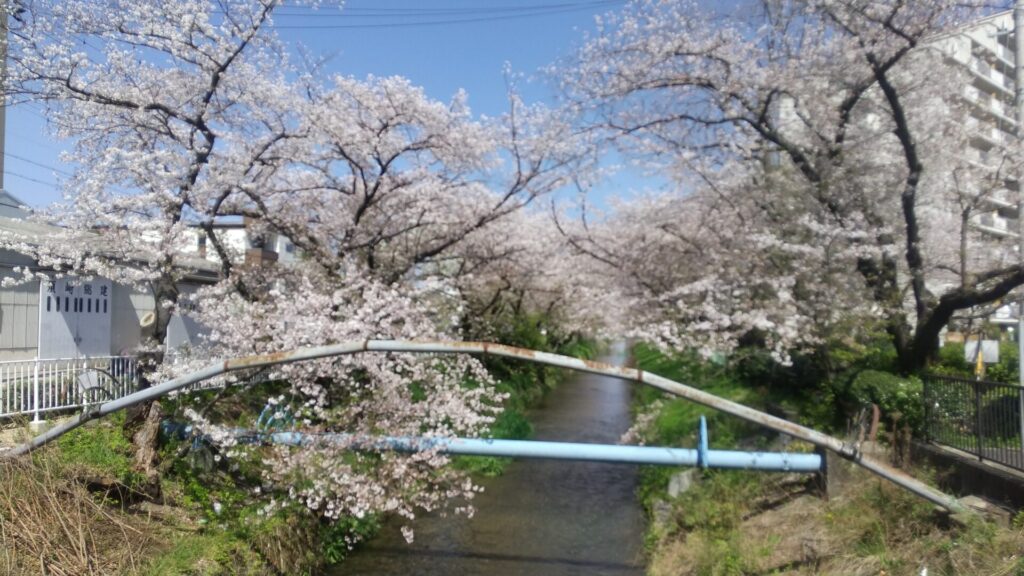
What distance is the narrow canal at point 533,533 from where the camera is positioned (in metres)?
9.50

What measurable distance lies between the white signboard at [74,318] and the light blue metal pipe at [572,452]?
17.5 ft

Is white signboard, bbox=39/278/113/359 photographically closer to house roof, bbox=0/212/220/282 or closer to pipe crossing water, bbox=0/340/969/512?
house roof, bbox=0/212/220/282

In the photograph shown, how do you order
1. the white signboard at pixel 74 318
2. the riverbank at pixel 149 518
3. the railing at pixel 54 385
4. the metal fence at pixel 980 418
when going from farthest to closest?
the white signboard at pixel 74 318 → the railing at pixel 54 385 → the metal fence at pixel 980 418 → the riverbank at pixel 149 518

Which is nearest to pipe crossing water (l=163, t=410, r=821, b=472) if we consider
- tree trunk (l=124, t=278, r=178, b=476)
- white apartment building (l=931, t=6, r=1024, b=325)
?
tree trunk (l=124, t=278, r=178, b=476)

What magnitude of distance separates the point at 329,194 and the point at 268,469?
5875mm

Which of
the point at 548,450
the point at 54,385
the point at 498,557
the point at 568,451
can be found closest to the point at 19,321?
the point at 54,385

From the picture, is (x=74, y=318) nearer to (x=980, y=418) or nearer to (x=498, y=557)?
(x=498, y=557)

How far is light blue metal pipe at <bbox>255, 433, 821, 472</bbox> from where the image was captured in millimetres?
8086

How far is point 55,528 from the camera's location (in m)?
6.05

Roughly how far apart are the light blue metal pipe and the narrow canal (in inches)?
81.4

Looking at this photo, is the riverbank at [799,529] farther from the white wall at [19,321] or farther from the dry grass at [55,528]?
the white wall at [19,321]

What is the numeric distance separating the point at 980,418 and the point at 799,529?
2.22 metres

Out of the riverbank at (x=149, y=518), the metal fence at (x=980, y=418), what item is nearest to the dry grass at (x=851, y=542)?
the metal fence at (x=980, y=418)

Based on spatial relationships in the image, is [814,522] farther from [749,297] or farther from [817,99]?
[817,99]
